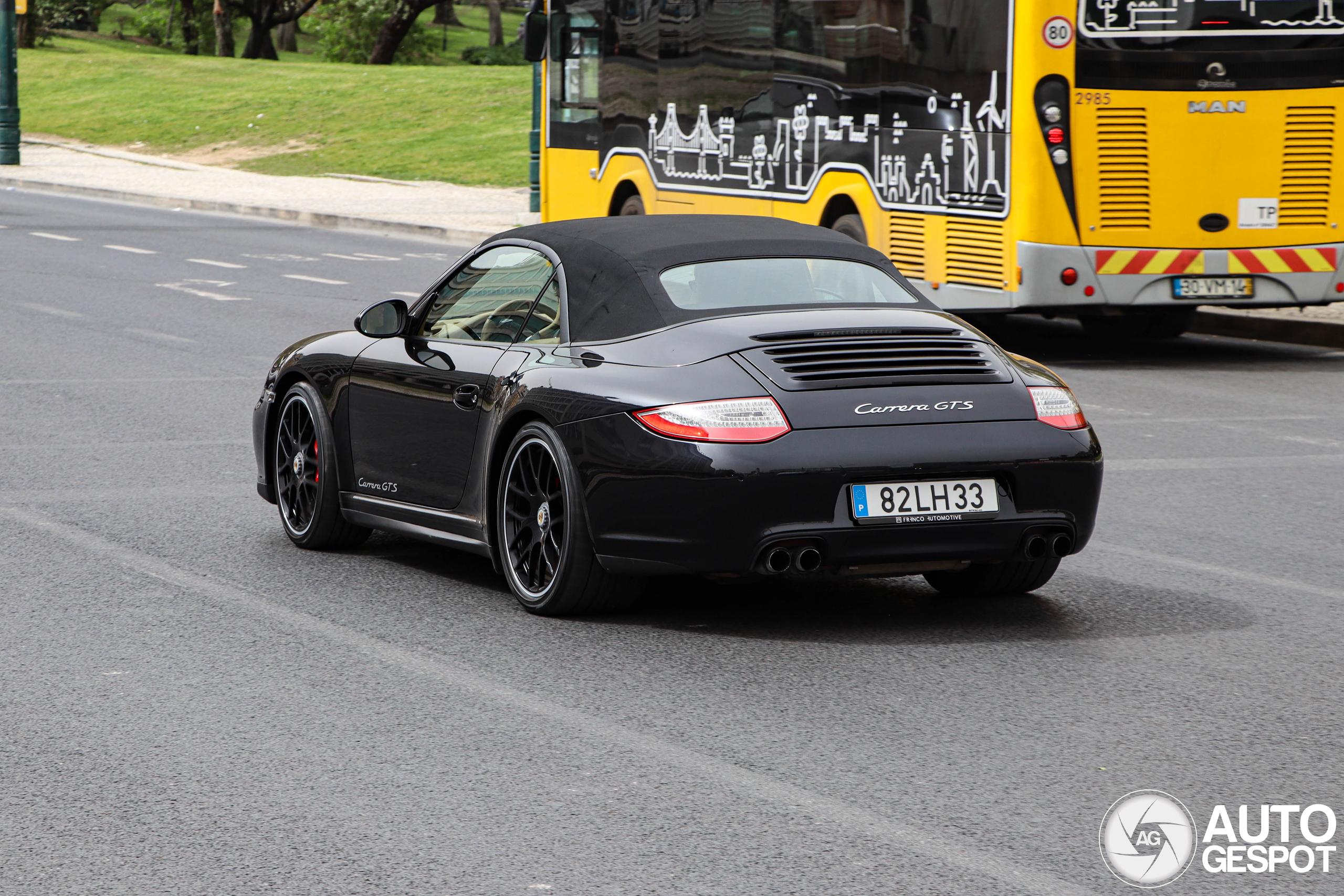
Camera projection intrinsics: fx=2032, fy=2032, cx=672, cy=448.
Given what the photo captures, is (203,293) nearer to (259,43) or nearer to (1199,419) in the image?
(1199,419)

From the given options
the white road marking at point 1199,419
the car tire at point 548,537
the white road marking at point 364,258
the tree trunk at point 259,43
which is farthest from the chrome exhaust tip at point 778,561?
the tree trunk at point 259,43

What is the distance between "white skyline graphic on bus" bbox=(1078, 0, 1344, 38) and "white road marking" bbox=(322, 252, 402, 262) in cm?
1155

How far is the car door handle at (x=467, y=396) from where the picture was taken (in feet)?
23.2

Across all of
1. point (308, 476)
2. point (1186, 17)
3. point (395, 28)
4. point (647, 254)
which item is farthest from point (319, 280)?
point (395, 28)

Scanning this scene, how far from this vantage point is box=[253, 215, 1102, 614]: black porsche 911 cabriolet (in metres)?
6.20

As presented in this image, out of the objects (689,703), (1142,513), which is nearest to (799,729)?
(689,703)

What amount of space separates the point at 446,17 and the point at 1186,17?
110 meters

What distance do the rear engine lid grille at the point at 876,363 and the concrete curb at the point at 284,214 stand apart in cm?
1915

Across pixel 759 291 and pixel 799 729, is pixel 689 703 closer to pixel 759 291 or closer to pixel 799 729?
pixel 799 729

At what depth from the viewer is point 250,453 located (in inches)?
408

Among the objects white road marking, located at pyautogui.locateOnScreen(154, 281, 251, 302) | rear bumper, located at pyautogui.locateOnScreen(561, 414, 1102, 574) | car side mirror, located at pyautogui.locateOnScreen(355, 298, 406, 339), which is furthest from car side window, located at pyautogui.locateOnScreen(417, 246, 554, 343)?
white road marking, located at pyautogui.locateOnScreen(154, 281, 251, 302)

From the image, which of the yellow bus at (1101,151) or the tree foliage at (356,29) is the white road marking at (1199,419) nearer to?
the yellow bus at (1101,151)

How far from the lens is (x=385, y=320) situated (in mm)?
7531

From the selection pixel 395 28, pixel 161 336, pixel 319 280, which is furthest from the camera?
pixel 395 28
